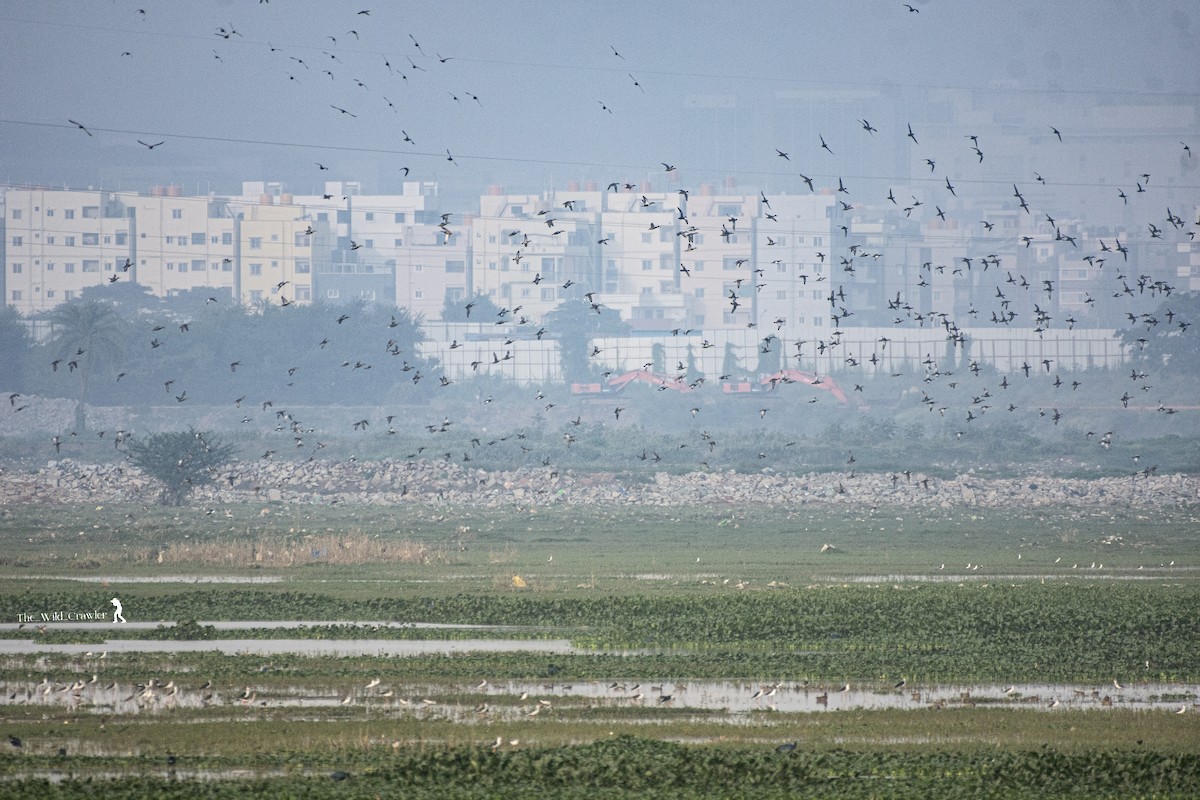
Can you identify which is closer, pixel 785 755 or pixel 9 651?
pixel 785 755

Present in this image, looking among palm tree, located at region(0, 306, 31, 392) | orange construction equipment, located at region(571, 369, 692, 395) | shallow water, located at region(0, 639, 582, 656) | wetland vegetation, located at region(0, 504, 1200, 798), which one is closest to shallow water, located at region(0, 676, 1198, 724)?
wetland vegetation, located at region(0, 504, 1200, 798)

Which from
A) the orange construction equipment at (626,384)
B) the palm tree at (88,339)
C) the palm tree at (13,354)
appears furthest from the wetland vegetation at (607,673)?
the orange construction equipment at (626,384)

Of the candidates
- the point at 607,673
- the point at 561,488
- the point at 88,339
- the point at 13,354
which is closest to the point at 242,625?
the point at 607,673

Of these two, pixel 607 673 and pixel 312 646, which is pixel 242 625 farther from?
pixel 607 673

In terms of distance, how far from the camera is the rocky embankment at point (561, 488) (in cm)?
7562

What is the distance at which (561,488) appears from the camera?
263 feet

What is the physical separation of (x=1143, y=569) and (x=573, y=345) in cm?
11795

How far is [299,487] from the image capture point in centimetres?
7944

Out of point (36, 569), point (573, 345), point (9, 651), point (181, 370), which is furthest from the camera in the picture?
point (573, 345)

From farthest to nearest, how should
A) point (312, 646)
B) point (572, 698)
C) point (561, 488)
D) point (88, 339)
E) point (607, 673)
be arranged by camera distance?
point (88, 339) < point (561, 488) < point (312, 646) < point (607, 673) < point (572, 698)

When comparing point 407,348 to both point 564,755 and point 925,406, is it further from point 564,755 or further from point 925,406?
point 564,755

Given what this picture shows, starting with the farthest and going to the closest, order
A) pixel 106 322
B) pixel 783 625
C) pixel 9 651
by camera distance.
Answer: pixel 106 322 < pixel 783 625 < pixel 9 651

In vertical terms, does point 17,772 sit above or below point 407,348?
below

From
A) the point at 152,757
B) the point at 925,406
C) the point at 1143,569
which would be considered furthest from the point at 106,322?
the point at 152,757
